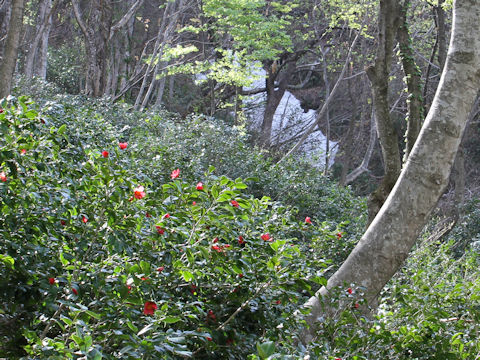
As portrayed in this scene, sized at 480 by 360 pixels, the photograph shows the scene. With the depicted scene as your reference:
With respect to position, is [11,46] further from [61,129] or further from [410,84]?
[61,129]

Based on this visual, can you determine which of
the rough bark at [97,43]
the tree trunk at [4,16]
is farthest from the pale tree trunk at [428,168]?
the rough bark at [97,43]

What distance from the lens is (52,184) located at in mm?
2367

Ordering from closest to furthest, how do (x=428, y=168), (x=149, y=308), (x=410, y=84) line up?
(x=149, y=308) < (x=428, y=168) < (x=410, y=84)

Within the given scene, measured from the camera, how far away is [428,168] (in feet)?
11.1

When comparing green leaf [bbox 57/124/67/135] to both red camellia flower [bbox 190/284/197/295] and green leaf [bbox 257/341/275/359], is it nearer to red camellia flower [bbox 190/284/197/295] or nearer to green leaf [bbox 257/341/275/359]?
red camellia flower [bbox 190/284/197/295]

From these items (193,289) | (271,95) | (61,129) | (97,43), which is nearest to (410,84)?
(193,289)

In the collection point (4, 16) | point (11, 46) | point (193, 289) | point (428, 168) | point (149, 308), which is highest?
point (4, 16)

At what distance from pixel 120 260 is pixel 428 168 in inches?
81.4

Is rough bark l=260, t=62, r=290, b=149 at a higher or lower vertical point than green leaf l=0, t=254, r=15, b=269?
higher

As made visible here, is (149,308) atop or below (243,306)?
atop

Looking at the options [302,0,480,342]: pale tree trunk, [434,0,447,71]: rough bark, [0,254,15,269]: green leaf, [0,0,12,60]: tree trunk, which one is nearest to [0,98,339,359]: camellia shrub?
[0,254,15,269]: green leaf

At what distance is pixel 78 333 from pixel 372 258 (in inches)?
91.1

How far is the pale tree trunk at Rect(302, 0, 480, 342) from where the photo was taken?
3.37 meters

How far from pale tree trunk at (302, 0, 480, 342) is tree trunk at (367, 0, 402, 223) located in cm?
120
